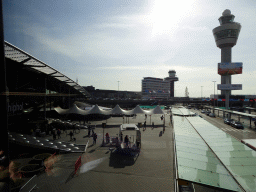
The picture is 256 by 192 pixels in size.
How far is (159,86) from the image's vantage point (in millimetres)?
173000

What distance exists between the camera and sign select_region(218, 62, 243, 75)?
53781 mm

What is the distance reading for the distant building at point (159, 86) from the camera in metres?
160

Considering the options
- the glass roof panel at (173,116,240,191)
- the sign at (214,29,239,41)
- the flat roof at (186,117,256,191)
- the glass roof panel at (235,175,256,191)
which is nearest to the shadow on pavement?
the glass roof panel at (173,116,240,191)

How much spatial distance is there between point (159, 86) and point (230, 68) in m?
119

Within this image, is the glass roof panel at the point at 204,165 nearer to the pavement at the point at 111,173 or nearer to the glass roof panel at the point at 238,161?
the glass roof panel at the point at 238,161

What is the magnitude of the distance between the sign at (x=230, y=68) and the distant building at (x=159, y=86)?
99566mm

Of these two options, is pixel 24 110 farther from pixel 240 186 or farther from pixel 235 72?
pixel 235 72

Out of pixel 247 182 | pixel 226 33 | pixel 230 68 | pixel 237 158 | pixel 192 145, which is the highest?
pixel 226 33

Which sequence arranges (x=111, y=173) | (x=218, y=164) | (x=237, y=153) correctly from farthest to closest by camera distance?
(x=111, y=173) → (x=237, y=153) → (x=218, y=164)

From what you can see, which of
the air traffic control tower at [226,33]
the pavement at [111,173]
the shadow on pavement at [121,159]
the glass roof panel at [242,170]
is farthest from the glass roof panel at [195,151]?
the air traffic control tower at [226,33]

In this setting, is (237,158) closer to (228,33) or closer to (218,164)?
(218,164)

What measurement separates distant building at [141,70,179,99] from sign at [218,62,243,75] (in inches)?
3920

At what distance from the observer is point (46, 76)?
24.2 meters

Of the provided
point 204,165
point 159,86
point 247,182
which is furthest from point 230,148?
point 159,86
